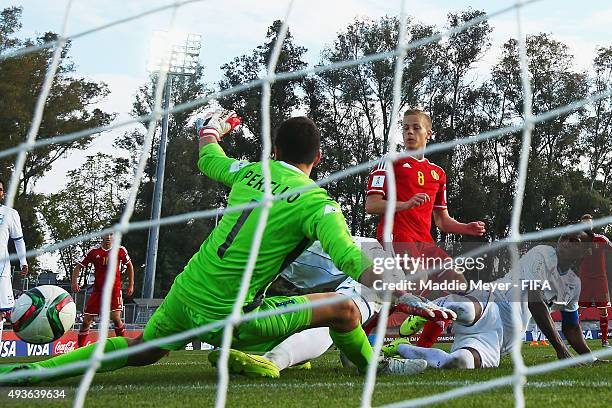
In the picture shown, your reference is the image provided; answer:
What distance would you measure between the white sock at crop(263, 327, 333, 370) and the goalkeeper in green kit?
0.77 feet

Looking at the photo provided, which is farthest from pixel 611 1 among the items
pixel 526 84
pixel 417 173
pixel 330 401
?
pixel 417 173

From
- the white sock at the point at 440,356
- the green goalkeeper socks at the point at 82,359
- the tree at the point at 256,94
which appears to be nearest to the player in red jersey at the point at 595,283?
the white sock at the point at 440,356

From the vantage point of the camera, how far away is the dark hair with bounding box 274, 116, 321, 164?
3.94m

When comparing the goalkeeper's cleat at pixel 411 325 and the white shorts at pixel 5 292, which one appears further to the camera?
the white shorts at pixel 5 292

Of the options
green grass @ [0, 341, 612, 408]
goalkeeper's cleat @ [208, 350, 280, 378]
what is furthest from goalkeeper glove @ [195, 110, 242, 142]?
green grass @ [0, 341, 612, 408]

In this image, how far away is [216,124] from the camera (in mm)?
4387

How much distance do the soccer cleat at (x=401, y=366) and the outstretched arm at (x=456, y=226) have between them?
3.36 ft

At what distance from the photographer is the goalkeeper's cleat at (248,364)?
420 centimetres

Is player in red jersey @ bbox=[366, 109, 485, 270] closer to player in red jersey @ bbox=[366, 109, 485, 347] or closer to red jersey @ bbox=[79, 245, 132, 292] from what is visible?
player in red jersey @ bbox=[366, 109, 485, 347]

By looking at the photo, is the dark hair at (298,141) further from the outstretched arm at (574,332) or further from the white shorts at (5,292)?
the white shorts at (5,292)

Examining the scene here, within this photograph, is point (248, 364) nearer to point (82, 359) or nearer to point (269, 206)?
point (82, 359)

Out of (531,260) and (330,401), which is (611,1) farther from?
(531,260)

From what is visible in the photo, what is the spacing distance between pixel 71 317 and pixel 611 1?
15.8 feet

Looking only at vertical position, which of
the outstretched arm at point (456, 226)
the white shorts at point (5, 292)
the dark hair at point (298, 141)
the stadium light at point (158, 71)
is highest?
the stadium light at point (158, 71)
